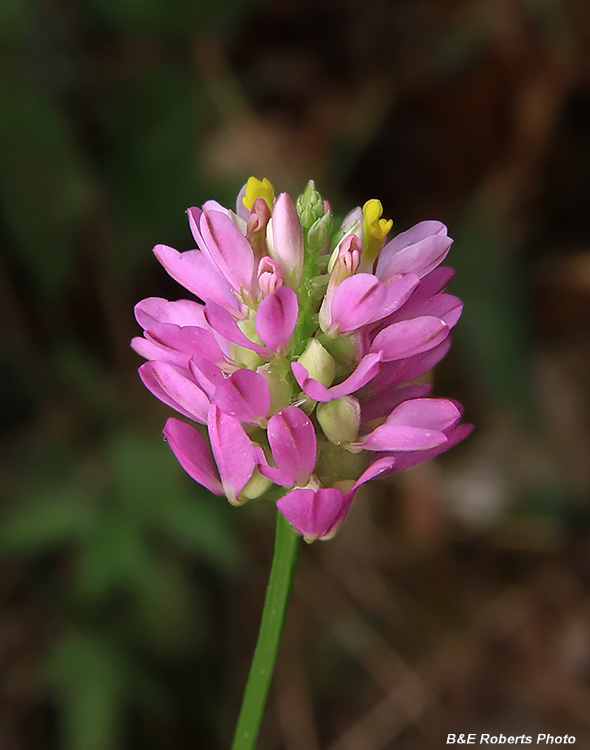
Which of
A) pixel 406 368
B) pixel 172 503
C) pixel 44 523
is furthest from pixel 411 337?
pixel 44 523

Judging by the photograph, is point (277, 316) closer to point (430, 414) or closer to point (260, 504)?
point (430, 414)


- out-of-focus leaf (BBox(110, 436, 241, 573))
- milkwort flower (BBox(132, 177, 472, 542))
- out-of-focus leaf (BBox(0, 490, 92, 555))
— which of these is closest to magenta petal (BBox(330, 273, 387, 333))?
milkwort flower (BBox(132, 177, 472, 542))

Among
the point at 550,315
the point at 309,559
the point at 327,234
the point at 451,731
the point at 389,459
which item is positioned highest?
the point at 327,234

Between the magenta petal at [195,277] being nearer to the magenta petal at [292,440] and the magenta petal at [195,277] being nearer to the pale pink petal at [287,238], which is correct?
the pale pink petal at [287,238]

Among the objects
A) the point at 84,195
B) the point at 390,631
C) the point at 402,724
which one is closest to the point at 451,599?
the point at 390,631

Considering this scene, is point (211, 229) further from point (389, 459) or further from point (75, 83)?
point (75, 83)

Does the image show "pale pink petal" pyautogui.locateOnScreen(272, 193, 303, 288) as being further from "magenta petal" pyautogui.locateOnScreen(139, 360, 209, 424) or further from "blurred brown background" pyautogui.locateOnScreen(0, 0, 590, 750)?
"blurred brown background" pyautogui.locateOnScreen(0, 0, 590, 750)
